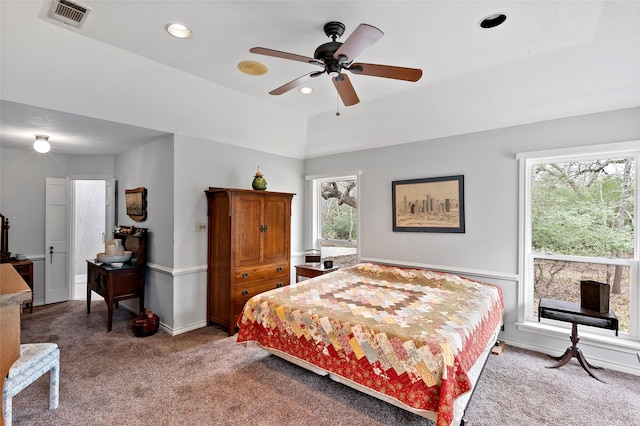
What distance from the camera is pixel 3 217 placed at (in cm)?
420

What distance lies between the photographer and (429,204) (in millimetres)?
3811

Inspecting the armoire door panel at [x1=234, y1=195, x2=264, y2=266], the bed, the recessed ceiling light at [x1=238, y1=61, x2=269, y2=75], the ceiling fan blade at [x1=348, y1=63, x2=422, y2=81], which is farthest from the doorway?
the ceiling fan blade at [x1=348, y1=63, x2=422, y2=81]

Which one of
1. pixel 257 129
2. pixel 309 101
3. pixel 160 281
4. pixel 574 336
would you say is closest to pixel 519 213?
pixel 574 336

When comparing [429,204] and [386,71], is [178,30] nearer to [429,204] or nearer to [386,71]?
[386,71]

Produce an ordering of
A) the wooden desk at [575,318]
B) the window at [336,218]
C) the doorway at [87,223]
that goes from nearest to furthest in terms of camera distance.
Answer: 1. the wooden desk at [575,318]
2. the window at [336,218]
3. the doorway at [87,223]

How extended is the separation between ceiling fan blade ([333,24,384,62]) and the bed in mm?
1829

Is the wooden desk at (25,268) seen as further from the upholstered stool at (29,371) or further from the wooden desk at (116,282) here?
the upholstered stool at (29,371)

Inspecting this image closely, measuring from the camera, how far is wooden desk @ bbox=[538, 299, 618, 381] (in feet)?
8.55

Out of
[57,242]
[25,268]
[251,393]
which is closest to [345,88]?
[251,393]

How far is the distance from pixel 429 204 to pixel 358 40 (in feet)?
8.55

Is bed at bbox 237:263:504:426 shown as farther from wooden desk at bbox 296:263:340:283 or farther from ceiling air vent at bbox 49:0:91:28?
ceiling air vent at bbox 49:0:91:28

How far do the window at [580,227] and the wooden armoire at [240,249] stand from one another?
2.98m

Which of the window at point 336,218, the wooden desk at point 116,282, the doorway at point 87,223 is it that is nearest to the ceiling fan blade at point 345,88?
the window at point 336,218

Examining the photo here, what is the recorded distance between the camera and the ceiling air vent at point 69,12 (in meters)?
1.97
